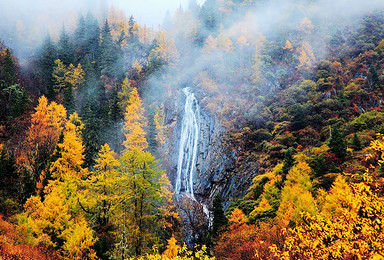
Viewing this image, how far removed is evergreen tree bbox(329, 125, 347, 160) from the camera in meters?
28.3

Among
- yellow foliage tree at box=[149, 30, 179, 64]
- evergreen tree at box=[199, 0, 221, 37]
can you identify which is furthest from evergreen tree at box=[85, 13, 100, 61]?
evergreen tree at box=[199, 0, 221, 37]

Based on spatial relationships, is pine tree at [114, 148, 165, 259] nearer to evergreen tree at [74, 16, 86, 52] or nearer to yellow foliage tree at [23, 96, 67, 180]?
yellow foliage tree at [23, 96, 67, 180]

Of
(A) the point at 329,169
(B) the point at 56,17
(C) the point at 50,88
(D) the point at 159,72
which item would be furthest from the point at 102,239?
(B) the point at 56,17

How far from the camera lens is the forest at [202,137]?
1780 cm

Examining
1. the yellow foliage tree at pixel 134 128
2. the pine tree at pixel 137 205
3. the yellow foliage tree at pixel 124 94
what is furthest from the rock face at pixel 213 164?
the pine tree at pixel 137 205

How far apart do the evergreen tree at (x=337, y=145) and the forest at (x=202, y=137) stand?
0.13 metres

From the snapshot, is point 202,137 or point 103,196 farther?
point 202,137

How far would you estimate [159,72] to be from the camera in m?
66.6

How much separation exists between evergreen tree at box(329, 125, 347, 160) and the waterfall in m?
24.0

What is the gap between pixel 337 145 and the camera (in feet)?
94.2

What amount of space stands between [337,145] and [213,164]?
23633mm

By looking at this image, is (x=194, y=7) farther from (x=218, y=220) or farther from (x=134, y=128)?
(x=218, y=220)

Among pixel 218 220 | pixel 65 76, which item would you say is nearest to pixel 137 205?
pixel 218 220

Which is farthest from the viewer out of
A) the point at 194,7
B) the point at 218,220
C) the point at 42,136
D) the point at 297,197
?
the point at 194,7
